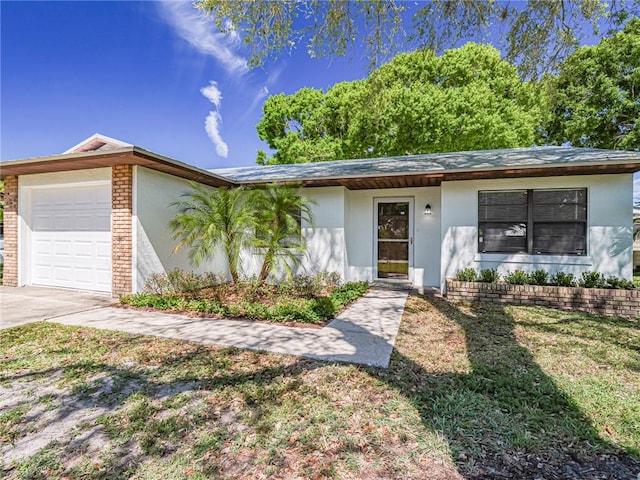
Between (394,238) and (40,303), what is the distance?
8429mm

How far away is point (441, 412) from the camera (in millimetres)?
2717

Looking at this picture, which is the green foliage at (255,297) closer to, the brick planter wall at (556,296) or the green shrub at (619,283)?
the brick planter wall at (556,296)

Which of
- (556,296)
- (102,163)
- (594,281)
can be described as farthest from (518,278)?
(102,163)

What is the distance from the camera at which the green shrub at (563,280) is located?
21.8 ft

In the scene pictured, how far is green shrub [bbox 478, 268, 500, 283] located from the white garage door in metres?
8.73

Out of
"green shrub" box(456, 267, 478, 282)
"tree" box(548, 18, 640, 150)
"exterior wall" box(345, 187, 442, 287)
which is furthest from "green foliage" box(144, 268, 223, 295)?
"tree" box(548, 18, 640, 150)

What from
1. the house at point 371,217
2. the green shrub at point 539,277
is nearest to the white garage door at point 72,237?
the house at point 371,217

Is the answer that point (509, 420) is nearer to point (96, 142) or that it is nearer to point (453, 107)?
point (96, 142)

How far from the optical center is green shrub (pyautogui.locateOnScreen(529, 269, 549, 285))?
687 centimetres

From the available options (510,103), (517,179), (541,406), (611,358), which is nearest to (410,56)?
(510,103)

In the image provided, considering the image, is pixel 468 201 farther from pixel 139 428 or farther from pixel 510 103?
pixel 510 103

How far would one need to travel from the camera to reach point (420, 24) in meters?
6.39

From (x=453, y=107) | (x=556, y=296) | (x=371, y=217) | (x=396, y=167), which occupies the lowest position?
(x=556, y=296)

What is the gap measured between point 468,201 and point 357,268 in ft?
11.5
